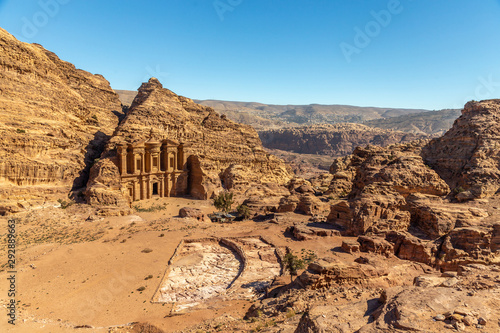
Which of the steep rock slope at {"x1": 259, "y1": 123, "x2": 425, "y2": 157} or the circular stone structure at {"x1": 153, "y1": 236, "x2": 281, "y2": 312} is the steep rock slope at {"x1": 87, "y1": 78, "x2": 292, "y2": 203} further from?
the steep rock slope at {"x1": 259, "y1": 123, "x2": 425, "y2": 157}

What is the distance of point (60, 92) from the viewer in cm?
3991

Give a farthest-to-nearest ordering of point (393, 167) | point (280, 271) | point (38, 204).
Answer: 1. point (38, 204)
2. point (393, 167)
3. point (280, 271)

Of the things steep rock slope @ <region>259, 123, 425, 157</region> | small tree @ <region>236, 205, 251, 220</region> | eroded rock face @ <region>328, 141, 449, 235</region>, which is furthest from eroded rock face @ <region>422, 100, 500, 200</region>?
steep rock slope @ <region>259, 123, 425, 157</region>

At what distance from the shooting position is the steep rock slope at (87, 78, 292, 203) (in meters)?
42.1

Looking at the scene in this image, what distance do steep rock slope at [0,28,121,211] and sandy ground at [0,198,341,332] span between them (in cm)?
509

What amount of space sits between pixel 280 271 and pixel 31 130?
32.9 metres

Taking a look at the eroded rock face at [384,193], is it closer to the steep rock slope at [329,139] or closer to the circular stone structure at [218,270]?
the circular stone structure at [218,270]

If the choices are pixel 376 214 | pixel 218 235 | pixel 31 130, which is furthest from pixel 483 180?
pixel 31 130

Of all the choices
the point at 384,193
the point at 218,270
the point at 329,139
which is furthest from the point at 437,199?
the point at 329,139

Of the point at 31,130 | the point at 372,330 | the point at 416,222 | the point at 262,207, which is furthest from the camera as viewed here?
the point at 262,207

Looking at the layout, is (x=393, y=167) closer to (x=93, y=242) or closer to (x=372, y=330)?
(x=372, y=330)

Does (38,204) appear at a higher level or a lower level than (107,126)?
lower

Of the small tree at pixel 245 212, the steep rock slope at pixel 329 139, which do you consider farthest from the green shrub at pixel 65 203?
the steep rock slope at pixel 329 139

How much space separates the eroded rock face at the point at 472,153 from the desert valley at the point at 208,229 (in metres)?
0.17
